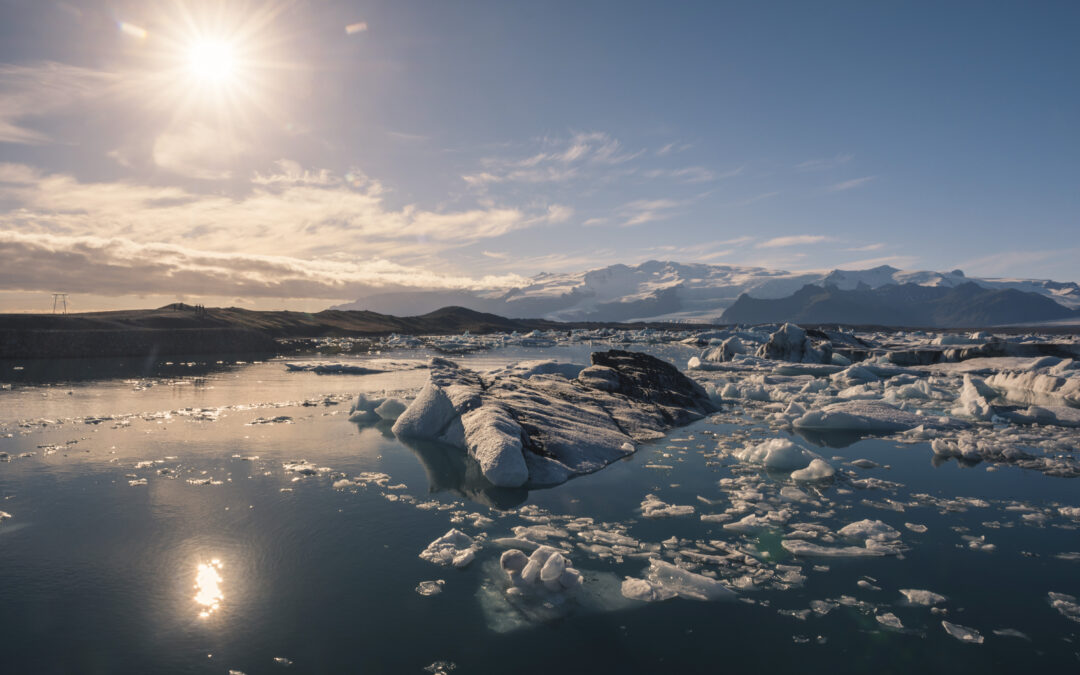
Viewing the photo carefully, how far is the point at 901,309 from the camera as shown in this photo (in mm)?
186750

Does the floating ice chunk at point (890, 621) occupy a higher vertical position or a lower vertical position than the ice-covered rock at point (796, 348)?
lower

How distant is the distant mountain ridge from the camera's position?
171 m

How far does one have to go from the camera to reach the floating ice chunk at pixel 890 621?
455cm

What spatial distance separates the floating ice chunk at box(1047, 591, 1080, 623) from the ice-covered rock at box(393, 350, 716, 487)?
5.77 metres

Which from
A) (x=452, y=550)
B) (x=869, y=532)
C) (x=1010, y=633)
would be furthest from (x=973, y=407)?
(x=452, y=550)

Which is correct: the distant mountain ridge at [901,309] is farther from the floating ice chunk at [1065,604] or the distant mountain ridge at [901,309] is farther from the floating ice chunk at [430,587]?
the floating ice chunk at [430,587]

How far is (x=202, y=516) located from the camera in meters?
6.94

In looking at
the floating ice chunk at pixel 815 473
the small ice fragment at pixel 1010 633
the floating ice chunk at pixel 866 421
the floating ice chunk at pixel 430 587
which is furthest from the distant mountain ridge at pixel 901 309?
the floating ice chunk at pixel 430 587

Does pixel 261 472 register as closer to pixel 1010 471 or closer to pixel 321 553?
pixel 321 553

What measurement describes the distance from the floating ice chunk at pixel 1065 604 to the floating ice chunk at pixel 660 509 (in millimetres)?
3525

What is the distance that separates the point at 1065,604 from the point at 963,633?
1.35m

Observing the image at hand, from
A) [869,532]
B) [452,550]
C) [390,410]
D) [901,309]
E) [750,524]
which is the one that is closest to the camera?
[452,550]

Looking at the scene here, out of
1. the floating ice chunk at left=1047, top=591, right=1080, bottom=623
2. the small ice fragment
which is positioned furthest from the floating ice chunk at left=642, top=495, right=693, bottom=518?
the floating ice chunk at left=1047, top=591, right=1080, bottom=623

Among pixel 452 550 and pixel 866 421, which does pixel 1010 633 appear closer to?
pixel 452 550
